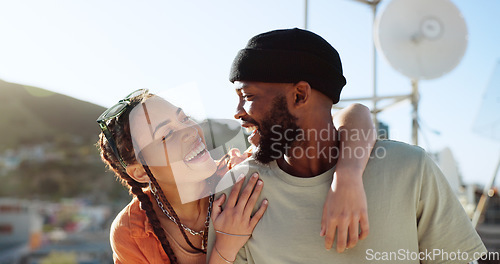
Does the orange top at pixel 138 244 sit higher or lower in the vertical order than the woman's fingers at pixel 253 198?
lower

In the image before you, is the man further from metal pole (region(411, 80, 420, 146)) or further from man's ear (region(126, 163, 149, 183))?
metal pole (region(411, 80, 420, 146))

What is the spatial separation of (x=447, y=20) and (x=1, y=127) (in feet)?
116

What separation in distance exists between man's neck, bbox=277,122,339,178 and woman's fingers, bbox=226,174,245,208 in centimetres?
16

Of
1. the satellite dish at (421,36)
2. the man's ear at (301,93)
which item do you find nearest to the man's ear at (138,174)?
the man's ear at (301,93)

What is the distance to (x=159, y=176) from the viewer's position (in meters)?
1.43

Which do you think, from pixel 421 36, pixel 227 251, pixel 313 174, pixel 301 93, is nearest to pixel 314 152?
pixel 313 174

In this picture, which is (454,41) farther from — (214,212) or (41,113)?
(41,113)

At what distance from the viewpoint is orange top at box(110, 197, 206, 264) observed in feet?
4.40

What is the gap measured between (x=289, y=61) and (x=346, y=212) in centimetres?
45

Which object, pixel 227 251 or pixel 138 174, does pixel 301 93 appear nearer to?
pixel 227 251

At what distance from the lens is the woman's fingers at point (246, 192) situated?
3.75 feet

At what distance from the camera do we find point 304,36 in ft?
3.84

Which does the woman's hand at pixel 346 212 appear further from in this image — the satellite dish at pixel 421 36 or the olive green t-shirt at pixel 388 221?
the satellite dish at pixel 421 36

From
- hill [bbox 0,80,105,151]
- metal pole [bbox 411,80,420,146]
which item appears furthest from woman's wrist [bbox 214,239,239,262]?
hill [bbox 0,80,105,151]
